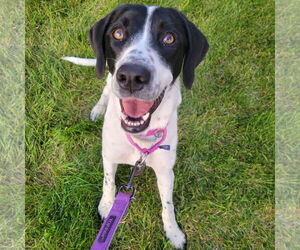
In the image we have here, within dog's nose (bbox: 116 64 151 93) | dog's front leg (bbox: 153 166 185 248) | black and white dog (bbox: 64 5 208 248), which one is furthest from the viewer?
dog's front leg (bbox: 153 166 185 248)

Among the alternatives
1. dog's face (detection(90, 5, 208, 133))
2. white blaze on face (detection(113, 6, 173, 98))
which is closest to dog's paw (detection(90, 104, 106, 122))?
dog's face (detection(90, 5, 208, 133))

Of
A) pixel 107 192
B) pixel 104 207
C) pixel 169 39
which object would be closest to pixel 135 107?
pixel 169 39

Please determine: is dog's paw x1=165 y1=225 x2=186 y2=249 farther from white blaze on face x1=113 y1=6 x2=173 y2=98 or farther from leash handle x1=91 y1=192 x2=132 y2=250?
white blaze on face x1=113 y1=6 x2=173 y2=98

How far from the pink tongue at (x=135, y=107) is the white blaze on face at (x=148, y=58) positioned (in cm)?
21

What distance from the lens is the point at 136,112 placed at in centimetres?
276

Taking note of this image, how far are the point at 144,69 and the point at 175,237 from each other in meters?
1.89

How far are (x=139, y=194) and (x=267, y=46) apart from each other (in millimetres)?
2758

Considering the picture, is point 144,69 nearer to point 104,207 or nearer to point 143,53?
point 143,53

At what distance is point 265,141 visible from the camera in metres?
4.32

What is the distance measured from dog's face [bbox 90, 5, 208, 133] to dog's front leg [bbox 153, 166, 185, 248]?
849mm

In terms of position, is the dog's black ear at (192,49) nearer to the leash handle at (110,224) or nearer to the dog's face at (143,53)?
the dog's face at (143,53)

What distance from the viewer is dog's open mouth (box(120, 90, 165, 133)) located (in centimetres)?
270

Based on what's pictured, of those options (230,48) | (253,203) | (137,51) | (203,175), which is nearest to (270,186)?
(253,203)

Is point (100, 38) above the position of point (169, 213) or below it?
above
